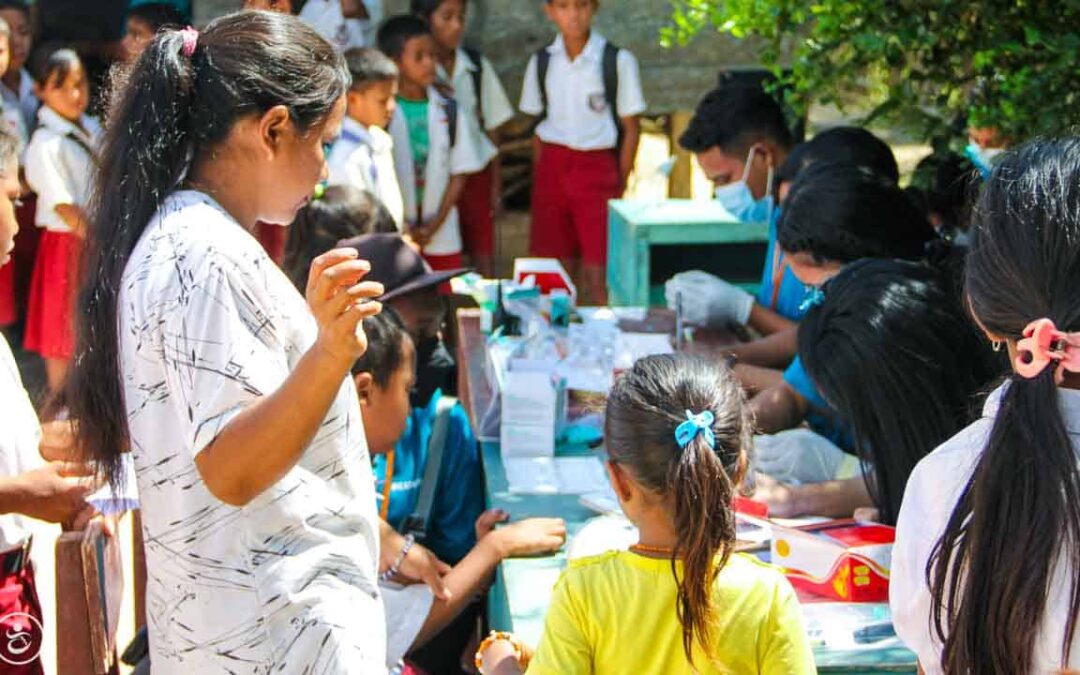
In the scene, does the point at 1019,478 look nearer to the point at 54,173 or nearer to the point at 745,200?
the point at 745,200

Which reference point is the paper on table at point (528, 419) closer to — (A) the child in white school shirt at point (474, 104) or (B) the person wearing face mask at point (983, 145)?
(B) the person wearing face mask at point (983, 145)

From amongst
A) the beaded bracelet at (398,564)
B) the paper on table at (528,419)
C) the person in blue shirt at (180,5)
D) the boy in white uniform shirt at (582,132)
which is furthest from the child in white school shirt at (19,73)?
the beaded bracelet at (398,564)

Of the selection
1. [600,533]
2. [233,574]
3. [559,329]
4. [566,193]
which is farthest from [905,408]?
[566,193]

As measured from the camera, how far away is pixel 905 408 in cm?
249

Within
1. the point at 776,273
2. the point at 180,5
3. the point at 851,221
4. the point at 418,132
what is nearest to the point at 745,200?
the point at 776,273

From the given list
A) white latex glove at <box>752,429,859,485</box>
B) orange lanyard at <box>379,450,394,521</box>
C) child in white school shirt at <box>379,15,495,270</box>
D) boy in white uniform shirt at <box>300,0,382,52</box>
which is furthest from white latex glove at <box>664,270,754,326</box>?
boy in white uniform shirt at <box>300,0,382,52</box>

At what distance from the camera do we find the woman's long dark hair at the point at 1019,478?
1.38 m

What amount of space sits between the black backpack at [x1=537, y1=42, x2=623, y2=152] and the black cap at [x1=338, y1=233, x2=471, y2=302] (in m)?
3.38

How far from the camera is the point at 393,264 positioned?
10.5 ft

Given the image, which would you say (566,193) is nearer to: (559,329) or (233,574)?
(559,329)

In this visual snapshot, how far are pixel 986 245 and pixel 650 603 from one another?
658 mm

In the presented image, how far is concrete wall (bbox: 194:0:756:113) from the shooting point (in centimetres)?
704

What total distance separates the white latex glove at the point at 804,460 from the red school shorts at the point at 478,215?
3826mm

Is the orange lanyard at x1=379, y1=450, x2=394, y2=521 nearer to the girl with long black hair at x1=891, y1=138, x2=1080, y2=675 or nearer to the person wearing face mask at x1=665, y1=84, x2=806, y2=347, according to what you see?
the girl with long black hair at x1=891, y1=138, x2=1080, y2=675
